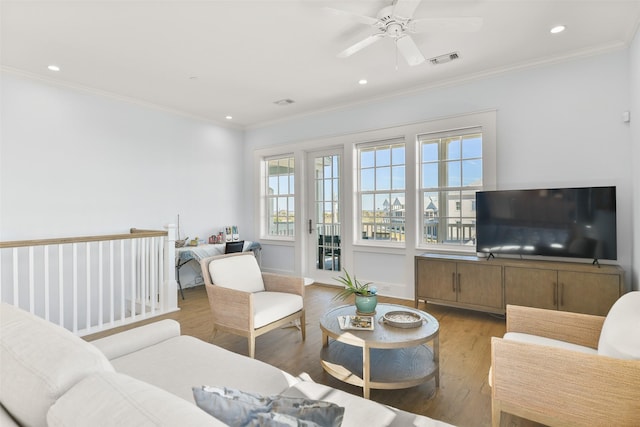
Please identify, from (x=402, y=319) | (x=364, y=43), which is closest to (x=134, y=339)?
(x=402, y=319)

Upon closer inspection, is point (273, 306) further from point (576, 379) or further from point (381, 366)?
point (576, 379)

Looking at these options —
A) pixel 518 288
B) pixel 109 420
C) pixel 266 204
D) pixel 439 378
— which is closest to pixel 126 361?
pixel 109 420

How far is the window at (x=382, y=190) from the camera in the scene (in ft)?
15.5

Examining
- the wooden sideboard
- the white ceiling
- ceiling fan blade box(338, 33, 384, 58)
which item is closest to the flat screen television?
the wooden sideboard

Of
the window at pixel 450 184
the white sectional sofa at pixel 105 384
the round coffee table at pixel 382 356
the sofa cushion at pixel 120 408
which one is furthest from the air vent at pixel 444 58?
the sofa cushion at pixel 120 408

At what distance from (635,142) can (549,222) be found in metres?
0.97

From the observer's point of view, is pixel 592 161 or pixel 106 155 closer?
pixel 592 161

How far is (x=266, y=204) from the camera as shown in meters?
6.32

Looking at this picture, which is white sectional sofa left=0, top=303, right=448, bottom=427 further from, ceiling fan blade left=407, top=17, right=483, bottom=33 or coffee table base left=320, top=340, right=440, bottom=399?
ceiling fan blade left=407, top=17, right=483, bottom=33

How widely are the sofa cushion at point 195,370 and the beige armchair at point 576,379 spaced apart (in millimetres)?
1054

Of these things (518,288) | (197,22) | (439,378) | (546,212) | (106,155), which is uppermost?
(197,22)

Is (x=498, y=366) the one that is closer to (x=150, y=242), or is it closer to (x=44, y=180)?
(x=150, y=242)

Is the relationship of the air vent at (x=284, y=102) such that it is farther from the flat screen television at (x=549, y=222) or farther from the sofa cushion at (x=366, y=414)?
the sofa cushion at (x=366, y=414)

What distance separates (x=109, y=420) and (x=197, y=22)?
3.06 metres
